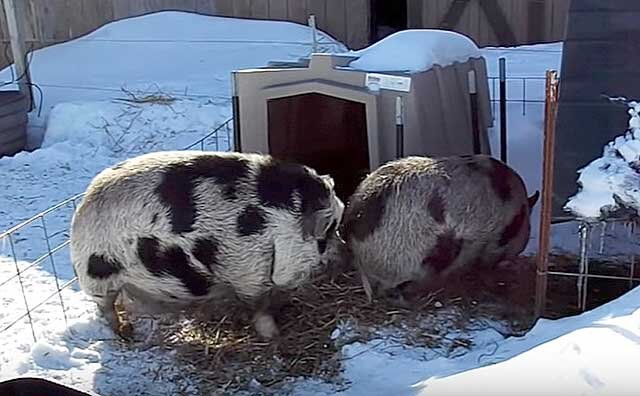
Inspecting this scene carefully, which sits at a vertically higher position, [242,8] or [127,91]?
[242,8]

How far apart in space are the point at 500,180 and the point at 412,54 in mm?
1158

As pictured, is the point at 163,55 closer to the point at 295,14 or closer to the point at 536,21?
the point at 295,14

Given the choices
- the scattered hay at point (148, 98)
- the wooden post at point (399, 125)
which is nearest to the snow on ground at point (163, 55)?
the scattered hay at point (148, 98)

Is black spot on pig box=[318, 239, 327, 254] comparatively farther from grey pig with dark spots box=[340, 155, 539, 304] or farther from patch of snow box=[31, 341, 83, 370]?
patch of snow box=[31, 341, 83, 370]

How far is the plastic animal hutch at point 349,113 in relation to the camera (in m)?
4.97

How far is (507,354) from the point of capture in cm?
376

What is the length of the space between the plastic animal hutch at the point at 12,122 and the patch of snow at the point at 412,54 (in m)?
3.59

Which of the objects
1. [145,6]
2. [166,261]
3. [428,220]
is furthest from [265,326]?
[145,6]

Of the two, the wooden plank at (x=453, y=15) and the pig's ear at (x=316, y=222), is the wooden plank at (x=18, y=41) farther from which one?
the pig's ear at (x=316, y=222)

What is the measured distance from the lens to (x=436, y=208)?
425 centimetres

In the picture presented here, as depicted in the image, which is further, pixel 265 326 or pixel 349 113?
pixel 349 113

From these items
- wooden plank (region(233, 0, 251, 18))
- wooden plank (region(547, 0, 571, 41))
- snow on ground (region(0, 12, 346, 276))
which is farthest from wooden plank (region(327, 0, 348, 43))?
wooden plank (region(547, 0, 571, 41))

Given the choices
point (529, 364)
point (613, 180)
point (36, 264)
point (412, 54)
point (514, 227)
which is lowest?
point (36, 264)

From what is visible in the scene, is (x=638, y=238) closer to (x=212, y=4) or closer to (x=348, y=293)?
(x=348, y=293)
